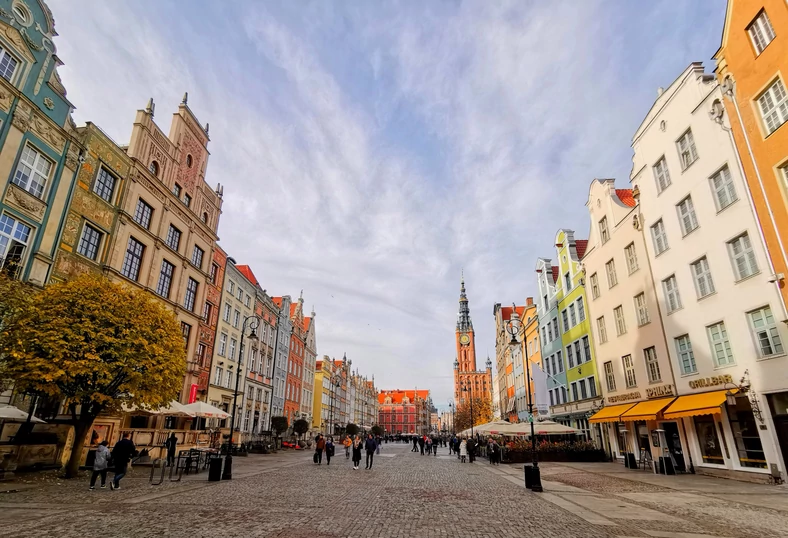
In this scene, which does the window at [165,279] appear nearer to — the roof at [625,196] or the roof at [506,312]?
the roof at [625,196]

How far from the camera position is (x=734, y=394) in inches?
680

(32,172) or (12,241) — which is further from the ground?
(32,172)

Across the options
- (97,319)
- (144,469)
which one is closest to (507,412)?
(144,469)

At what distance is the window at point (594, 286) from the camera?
Result: 31102 mm

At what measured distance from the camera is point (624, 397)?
87.0 feet

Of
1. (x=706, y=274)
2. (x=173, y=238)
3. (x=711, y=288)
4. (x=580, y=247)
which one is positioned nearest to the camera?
(x=711, y=288)

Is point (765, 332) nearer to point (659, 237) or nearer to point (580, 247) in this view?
point (659, 237)

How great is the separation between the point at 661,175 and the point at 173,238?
3165 cm

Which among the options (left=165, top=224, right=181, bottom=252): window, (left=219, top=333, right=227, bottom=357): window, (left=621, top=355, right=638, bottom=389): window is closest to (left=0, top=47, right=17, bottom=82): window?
(left=165, top=224, right=181, bottom=252): window

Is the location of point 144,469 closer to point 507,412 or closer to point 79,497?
point 79,497

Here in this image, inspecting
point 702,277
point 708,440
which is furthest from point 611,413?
point 702,277

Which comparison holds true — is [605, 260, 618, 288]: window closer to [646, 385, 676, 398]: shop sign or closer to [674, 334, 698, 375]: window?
[674, 334, 698, 375]: window

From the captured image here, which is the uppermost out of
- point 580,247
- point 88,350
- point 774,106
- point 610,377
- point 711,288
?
point 580,247

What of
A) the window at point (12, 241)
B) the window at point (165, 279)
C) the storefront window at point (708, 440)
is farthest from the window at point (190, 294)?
the storefront window at point (708, 440)
